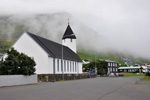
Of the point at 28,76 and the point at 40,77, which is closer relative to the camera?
the point at 28,76

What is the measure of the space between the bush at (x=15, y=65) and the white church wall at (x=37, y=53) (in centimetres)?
1158

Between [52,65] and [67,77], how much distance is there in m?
4.01

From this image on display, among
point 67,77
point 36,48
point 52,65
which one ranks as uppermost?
point 36,48

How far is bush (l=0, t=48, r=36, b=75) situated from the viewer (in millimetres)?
22327

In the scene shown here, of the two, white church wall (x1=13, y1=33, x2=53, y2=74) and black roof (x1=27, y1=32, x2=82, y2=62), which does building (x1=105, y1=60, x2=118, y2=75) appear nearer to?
black roof (x1=27, y1=32, x2=82, y2=62)

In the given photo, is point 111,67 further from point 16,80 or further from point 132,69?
point 16,80

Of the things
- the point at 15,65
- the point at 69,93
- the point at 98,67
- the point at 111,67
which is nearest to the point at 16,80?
the point at 15,65

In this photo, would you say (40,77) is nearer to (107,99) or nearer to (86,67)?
(107,99)

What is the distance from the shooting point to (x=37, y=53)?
37750 millimetres

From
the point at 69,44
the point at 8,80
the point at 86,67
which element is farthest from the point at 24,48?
the point at 86,67

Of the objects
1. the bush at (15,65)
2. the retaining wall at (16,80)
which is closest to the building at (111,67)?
the retaining wall at (16,80)

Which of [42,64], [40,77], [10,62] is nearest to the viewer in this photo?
[10,62]

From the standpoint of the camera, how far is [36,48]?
1494 inches

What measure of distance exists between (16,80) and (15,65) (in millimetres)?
1920
